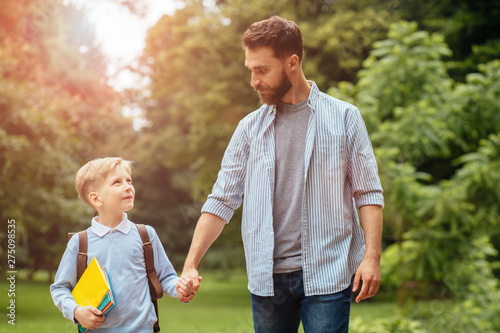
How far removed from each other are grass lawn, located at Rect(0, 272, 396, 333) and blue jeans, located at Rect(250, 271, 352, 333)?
3.23 metres

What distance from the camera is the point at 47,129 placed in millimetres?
9789

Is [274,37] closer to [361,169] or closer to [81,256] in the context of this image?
[361,169]

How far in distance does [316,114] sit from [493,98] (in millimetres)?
6151

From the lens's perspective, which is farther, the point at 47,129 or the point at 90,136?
the point at 90,136

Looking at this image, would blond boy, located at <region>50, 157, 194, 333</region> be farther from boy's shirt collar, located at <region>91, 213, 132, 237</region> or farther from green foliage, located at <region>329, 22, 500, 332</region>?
green foliage, located at <region>329, 22, 500, 332</region>

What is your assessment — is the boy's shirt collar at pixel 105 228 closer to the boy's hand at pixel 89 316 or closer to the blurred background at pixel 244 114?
the boy's hand at pixel 89 316

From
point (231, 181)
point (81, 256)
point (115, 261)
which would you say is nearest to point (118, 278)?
point (115, 261)

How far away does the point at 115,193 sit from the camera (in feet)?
7.89

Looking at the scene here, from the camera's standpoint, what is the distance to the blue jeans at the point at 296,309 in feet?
8.29

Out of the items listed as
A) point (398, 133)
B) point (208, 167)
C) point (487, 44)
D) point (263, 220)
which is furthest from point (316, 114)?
point (208, 167)

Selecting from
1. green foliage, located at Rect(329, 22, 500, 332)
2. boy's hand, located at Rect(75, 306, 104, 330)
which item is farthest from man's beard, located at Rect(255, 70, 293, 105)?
green foliage, located at Rect(329, 22, 500, 332)

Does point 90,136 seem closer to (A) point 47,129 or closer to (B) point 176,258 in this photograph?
(B) point 176,258

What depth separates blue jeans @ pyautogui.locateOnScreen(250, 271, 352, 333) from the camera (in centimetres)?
253

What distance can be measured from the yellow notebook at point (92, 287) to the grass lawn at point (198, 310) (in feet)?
11.9
